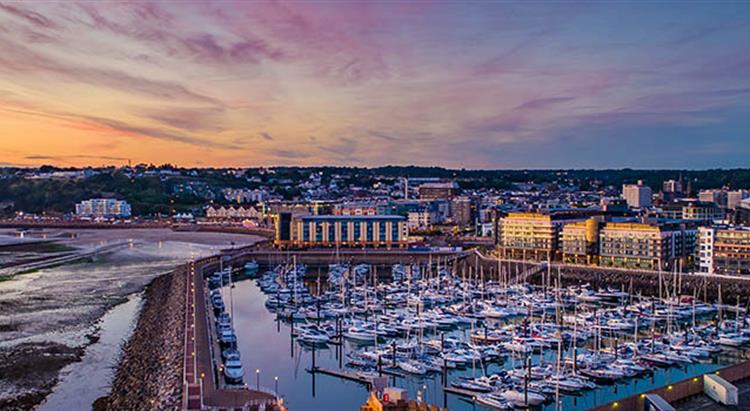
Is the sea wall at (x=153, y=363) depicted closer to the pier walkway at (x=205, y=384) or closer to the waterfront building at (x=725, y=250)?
the pier walkway at (x=205, y=384)

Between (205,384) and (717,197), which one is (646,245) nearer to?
(205,384)

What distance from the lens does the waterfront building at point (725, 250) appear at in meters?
30.5

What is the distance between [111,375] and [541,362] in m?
10.4

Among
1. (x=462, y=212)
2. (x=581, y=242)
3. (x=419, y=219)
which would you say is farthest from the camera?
(x=462, y=212)

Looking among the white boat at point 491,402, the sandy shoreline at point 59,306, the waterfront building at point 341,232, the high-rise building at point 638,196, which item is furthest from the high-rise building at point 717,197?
the white boat at point 491,402

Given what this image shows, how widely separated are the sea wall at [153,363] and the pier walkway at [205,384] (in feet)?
0.75

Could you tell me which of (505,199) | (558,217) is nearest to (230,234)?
(505,199)

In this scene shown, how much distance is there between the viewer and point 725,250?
3089cm

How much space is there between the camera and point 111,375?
1723 cm

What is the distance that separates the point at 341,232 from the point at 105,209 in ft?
187

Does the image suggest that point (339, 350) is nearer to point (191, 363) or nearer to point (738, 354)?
point (191, 363)

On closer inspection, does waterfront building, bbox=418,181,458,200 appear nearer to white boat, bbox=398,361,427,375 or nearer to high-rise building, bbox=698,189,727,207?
high-rise building, bbox=698,189,727,207

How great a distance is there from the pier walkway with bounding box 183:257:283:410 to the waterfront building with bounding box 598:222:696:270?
21872 millimetres

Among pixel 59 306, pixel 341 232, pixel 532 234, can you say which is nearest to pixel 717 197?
pixel 532 234
